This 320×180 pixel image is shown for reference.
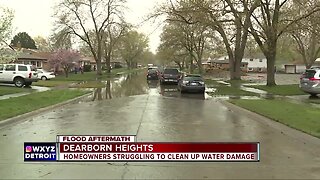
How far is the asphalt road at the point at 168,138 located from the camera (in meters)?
6.45

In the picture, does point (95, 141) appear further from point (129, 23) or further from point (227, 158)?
point (129, 23)

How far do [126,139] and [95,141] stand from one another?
1.65 ft

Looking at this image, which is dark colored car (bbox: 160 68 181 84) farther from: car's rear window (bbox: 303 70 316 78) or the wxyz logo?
the wxyz logo

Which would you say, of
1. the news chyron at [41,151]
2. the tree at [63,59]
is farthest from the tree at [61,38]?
the news chyron at [41,151]

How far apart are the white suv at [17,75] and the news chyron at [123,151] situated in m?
27.4

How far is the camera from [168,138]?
956 cm

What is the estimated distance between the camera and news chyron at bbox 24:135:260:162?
236 inches

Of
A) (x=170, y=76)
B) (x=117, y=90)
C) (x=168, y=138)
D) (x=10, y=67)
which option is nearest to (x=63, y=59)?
(x=170, y=76)

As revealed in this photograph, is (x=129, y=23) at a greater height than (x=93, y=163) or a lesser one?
greater

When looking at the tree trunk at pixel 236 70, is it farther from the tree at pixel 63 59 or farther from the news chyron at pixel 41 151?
the news chyron at pixel 41 151

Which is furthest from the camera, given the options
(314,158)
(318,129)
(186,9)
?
(186,9)

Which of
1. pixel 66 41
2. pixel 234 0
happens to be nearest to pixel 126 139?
pixel 234 0

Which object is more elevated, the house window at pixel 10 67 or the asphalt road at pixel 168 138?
the house window at pixel 10 67

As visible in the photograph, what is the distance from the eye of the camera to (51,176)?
623 cm
